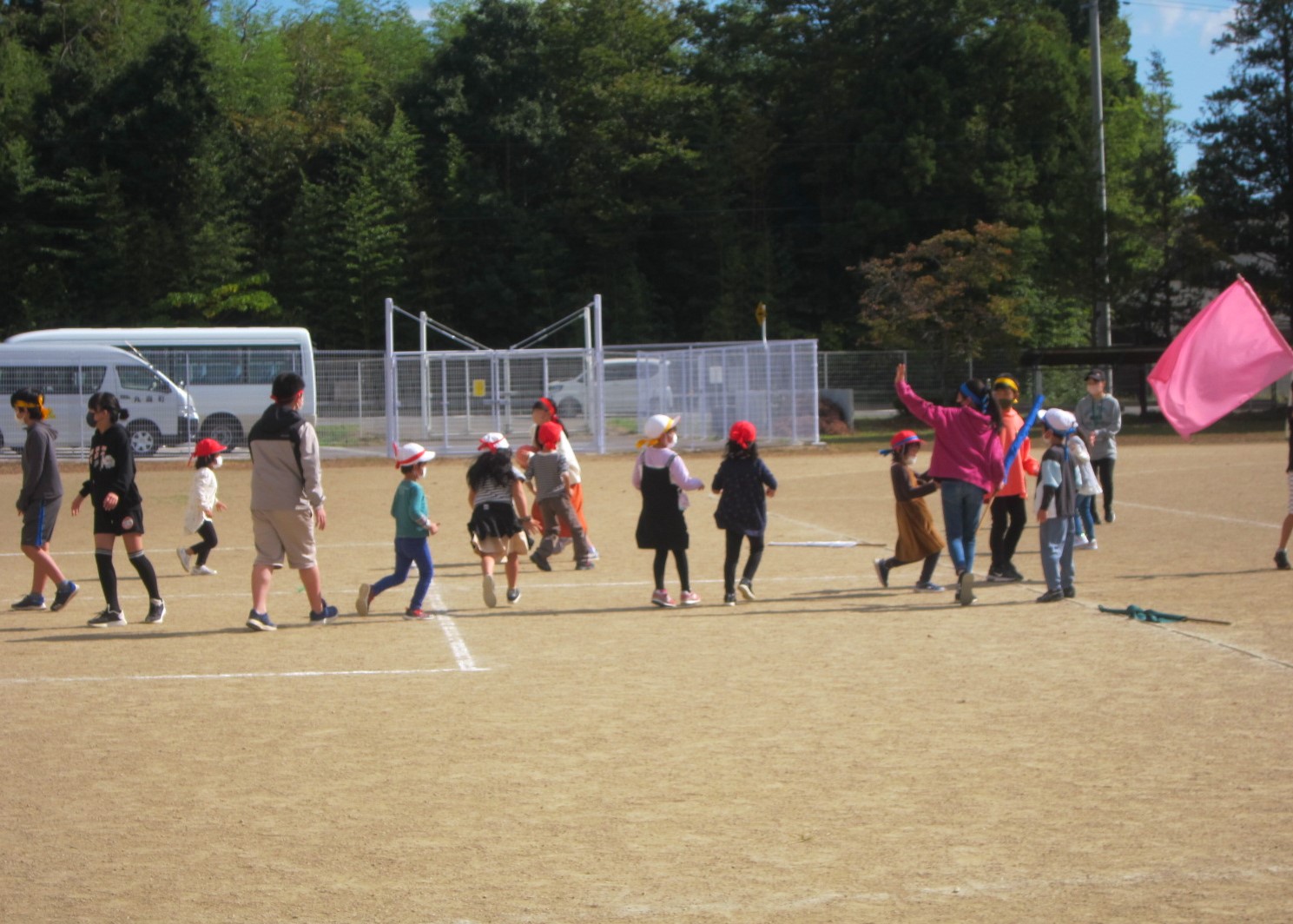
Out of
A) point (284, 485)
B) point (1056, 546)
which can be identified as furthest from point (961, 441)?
point (284, 485)

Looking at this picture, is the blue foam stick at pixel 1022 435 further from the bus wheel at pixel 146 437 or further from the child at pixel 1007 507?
the bus wheel at pixel 146 437

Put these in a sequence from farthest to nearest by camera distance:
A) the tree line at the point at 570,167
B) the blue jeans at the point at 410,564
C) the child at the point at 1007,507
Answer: the tree line at the point at 570,167, the child at the point at 1007,507, the blue jeans at the point at 410,564

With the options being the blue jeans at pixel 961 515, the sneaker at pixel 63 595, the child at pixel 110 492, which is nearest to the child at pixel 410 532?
the child at pixel 110 492

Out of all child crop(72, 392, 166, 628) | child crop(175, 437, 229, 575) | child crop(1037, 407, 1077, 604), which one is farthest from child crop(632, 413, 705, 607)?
child crop(175, 437, 229, 575)

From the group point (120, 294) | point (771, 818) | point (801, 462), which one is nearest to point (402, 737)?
point (771, 818)

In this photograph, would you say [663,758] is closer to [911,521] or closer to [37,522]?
[911,521]

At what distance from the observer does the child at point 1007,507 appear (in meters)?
12.0

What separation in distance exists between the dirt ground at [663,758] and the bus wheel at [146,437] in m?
20.1

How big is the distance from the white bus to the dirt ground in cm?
2014

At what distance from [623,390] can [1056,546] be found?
2173 cm

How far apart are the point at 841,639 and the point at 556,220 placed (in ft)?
174

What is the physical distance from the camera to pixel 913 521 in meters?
11.6

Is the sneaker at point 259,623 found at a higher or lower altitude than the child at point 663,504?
lower

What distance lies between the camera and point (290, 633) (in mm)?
10102
